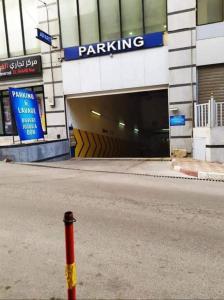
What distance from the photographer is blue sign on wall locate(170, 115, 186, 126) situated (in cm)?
1359

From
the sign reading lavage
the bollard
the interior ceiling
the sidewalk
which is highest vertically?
the sign reading lavage

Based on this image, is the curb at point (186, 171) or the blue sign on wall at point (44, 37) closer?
the curb at point (186, 171)

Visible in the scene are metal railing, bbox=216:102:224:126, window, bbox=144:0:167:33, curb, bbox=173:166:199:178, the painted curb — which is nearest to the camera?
the painted curb

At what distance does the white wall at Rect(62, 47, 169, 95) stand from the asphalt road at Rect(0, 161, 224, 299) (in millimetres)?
7606

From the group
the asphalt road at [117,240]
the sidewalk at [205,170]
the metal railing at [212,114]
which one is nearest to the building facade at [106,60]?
the metal railing at [212,114]

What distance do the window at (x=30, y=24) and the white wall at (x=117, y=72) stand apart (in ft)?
8.27

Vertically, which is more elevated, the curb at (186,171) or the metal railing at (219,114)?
the metal railing at (219,114)

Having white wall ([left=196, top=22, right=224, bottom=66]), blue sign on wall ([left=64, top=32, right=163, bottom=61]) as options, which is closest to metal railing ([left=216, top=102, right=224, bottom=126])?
white wall ([left=196, top=22, right=224, bottom=66])

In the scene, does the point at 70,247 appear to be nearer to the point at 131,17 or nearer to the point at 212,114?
the point at 212,114

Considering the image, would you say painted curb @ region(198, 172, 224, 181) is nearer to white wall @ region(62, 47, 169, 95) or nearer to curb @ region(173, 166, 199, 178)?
curb @ region(173, 166, 199, 178)

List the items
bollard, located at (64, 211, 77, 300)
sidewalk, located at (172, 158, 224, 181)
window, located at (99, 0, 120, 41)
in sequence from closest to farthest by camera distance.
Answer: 1. bollard, located at (64, 211, 77, 300)
2. sidewalk, located at (172, 158, 224, 181)
3. window, located at (99, 0, 120, 41)

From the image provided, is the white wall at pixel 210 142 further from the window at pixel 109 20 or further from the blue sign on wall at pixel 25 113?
the blue sign on wall at pixel 25 113

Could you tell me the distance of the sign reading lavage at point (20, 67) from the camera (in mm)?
16156

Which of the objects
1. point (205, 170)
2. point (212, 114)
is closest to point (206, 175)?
point (205, 170)
